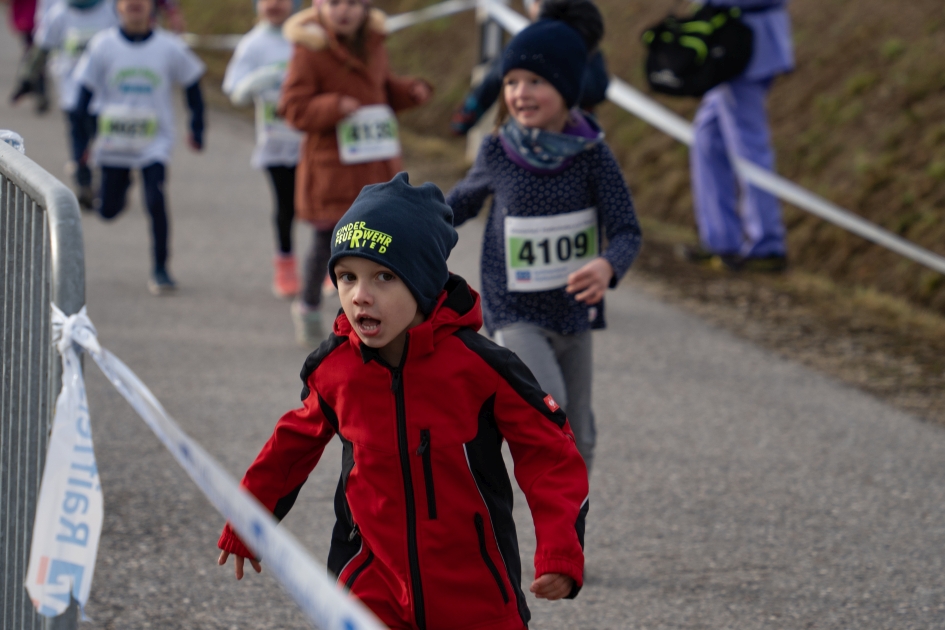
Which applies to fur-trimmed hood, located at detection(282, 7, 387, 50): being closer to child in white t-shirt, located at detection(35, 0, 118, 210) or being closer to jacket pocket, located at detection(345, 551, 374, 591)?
child in white t-shirt, located at detection(35, 0, 118, 210)

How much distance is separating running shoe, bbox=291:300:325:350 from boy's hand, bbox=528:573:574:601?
160 inches

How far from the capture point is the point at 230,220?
9.32 meters

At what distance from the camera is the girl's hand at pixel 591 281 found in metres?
3.36

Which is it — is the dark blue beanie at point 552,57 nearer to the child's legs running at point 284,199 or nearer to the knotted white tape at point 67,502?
the knotted white tape at point 67,502

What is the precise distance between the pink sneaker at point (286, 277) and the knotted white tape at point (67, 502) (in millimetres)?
5168

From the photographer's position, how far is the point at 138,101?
730 cm

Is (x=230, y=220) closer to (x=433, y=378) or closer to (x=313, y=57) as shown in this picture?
(x=313, y=57)

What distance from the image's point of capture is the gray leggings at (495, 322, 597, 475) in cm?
361

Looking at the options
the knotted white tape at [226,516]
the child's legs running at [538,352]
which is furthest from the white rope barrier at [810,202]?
the knotted white tape at [226,516]

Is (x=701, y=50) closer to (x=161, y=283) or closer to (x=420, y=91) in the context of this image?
(x=420, y=91)

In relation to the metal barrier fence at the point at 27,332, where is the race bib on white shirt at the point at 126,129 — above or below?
below

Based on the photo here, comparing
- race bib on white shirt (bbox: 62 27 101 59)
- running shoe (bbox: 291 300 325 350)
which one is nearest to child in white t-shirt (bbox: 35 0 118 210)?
race bib on white shirt (bbox: 62 27 101 59)

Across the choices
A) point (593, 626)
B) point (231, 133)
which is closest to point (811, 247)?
point (593, 626)

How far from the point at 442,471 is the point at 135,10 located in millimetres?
5550
